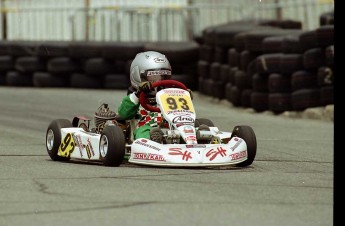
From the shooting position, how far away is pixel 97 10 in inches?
938

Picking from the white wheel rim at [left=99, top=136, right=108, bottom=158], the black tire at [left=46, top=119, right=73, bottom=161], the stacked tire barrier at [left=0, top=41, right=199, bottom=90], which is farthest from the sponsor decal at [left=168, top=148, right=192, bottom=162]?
the stacked tire barrier at [left=0, top=41, right=199, bottom=90]

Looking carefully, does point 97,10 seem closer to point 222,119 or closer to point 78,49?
point 78,49

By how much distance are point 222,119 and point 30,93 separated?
6278mm

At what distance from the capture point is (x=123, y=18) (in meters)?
23.9

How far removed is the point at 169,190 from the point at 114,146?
1.38 meters

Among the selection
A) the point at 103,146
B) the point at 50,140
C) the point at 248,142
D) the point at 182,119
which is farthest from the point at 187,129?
the point at 50,140

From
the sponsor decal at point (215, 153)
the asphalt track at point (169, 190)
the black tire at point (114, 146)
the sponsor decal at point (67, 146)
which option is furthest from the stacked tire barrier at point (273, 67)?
the black tire at point (114, 146)

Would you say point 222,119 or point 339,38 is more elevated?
point 339,38

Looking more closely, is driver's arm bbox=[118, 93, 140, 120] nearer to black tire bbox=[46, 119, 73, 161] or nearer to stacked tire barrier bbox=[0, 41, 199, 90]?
black tire bbox=[46, 119, 73, 161]

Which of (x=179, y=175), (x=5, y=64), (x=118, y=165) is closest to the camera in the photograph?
(x=179, y=175)

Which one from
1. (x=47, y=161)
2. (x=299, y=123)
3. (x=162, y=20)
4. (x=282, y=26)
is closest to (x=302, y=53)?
(x=299, y=123)

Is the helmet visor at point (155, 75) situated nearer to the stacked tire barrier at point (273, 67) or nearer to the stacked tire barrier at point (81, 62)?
the stacked tire barrier at point (273, 67)

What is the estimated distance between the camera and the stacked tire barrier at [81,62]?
20.3 metres

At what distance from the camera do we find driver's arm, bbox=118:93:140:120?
382 inches
